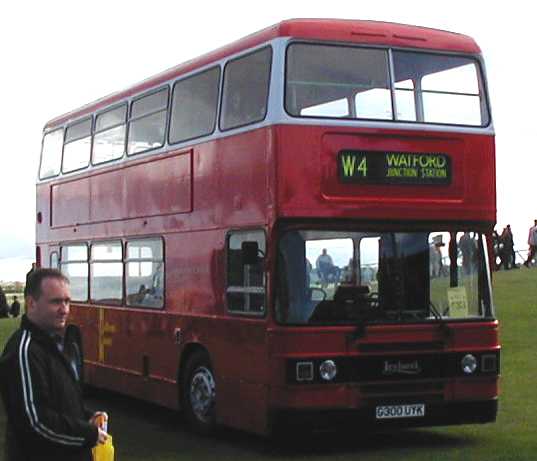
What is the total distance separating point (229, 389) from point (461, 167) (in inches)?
129

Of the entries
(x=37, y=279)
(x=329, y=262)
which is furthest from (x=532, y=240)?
(x=37, y=279)

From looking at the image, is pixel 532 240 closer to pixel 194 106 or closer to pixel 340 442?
pixel 194 106

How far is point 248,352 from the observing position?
13.1 metres

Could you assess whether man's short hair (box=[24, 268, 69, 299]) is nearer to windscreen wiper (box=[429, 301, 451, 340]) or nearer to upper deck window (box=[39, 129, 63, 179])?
windscreen wiper (box=[429, 301, 451, 340])

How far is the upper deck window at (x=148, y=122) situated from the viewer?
15938 millimetres

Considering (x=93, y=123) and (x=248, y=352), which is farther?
(x=93, y=123)

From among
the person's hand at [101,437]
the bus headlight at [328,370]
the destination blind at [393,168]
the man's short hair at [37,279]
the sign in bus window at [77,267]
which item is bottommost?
the person's hand at [101,437]

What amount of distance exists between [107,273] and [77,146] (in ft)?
7.77

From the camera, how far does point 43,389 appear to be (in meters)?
5.58

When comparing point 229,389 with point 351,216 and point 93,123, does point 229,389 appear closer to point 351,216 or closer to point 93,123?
point 351,216

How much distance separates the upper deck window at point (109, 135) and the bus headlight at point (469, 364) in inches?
236

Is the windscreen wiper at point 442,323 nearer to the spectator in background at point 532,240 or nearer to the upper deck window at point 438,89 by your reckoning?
the upper deck window at point 438,89

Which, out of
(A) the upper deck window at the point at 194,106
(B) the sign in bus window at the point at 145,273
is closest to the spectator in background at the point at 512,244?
(B) the sign in bus window at the point at 145,273

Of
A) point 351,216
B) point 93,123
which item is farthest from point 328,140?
point 93,123
